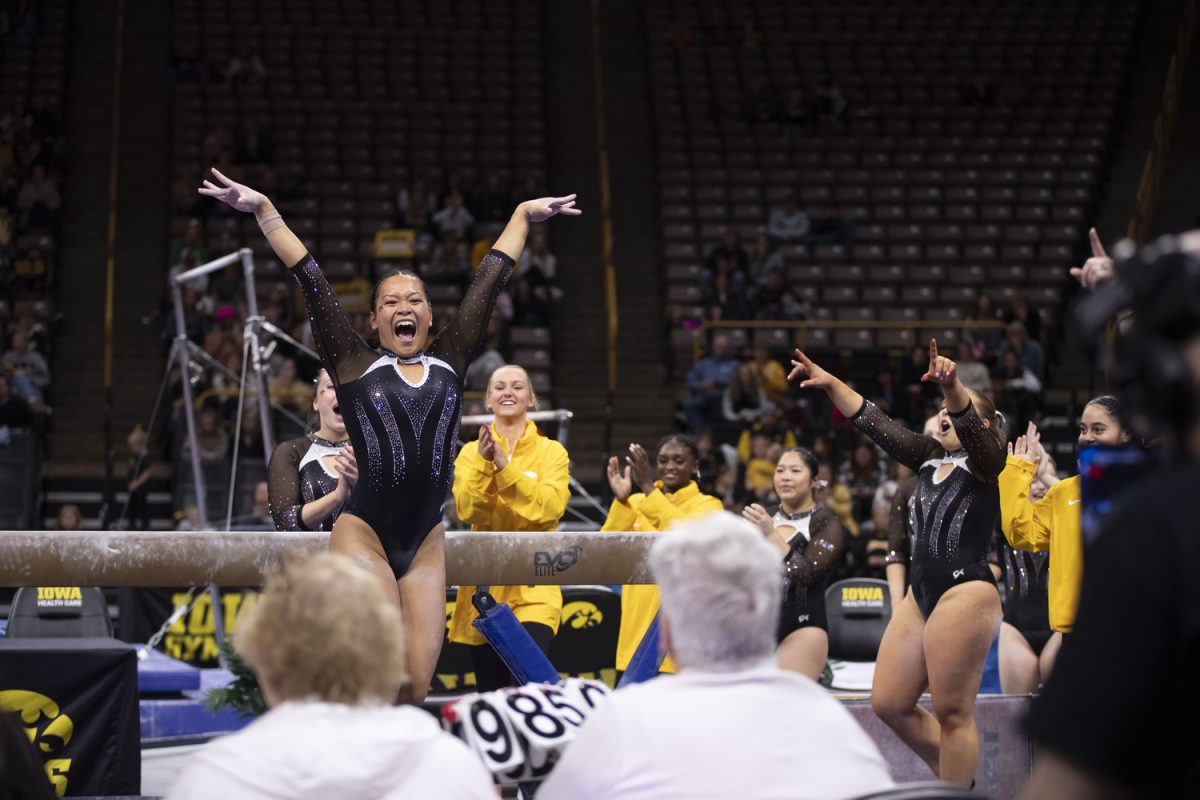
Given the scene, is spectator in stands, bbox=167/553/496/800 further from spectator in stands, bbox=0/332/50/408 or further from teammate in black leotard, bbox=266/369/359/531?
spectator in stands, bbox=0/332/50/408

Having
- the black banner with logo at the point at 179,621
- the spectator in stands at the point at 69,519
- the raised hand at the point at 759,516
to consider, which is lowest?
the black banner with logo at the point at 179,621

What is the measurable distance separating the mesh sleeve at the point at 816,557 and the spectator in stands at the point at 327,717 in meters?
2.91

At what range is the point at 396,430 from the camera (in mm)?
3914

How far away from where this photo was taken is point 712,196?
15945 mm

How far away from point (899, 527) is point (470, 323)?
2031mm

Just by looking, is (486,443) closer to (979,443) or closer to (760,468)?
(979,443)

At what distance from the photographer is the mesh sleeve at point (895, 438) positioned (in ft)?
15.7

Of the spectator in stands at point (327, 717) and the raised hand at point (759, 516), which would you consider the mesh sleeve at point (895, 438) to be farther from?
the spectator in stands at point (327, 717)

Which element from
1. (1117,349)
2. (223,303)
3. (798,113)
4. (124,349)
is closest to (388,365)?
(1117,349)

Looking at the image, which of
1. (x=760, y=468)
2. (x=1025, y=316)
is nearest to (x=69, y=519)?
(x=760, y=468)

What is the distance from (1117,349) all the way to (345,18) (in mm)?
16892

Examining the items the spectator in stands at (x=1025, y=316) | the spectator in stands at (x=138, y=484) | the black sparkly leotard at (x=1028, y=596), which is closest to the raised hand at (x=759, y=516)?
the black sparkly leotard at (x=1028, y=596)

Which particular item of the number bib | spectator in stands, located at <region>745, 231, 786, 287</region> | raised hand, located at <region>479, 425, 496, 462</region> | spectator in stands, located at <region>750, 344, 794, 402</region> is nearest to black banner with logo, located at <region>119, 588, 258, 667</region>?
raised hand, located at <region>479, 425, 496, 462</region>

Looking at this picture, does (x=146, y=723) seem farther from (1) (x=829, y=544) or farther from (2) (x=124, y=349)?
(2) (x=124, y=349)
